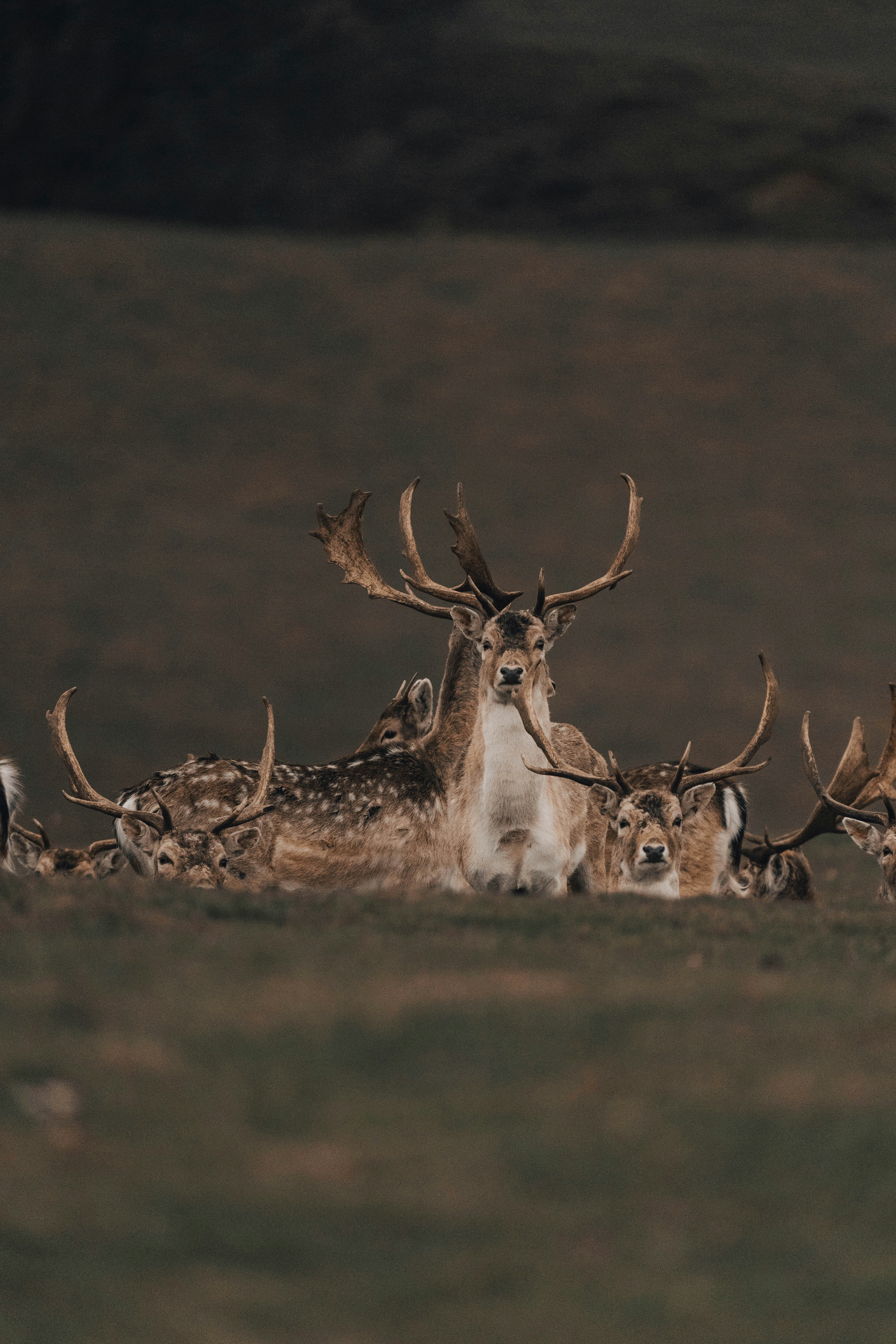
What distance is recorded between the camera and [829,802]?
46.1 ft

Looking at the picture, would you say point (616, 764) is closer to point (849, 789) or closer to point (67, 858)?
point (849, 789)

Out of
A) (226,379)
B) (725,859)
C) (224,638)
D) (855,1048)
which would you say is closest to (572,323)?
(226,379)

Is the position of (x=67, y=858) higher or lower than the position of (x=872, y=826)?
lower

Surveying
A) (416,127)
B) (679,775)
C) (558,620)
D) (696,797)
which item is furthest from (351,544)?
(416,127)

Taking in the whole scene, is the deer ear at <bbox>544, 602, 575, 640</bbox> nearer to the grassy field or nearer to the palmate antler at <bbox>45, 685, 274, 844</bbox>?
the palmate antler at <bbox>45, 685, 274, 844</bbox>

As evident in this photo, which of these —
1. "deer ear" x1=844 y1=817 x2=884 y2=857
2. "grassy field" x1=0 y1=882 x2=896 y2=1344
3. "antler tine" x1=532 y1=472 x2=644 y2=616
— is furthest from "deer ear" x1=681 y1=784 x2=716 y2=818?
"grassy field" x1=0 y1=882 x2=896 y2=1344

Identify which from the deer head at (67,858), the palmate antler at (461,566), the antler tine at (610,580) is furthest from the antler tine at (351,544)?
the deer head at (67,858)

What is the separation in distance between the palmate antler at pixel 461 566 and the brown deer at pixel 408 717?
65 centimetres

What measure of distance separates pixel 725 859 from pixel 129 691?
25.9 meters

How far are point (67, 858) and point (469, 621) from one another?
3578mm

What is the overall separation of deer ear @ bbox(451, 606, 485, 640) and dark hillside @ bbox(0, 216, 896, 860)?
18934 millimetres

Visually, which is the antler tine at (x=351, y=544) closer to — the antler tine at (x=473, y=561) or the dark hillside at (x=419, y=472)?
the antler tine at (x=473, y=561)

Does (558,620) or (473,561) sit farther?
(473,561)

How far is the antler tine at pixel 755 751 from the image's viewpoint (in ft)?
44.2
